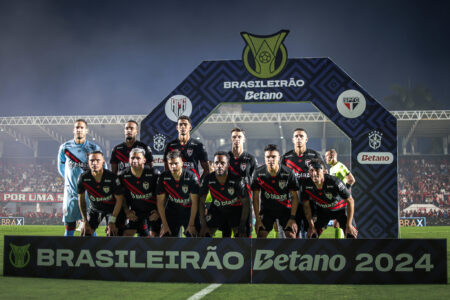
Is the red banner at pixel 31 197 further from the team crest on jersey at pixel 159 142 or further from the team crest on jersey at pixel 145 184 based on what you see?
the team crest on jersey at pixel 145 184

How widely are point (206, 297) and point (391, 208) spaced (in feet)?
21.6

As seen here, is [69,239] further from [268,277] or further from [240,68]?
[240,68]

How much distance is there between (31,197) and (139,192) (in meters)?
32.2

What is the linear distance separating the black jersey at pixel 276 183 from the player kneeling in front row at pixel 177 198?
98 cm

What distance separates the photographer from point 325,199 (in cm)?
749

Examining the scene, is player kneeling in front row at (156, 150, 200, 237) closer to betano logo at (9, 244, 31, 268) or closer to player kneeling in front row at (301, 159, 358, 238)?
player kneeling in front row at (301, 159, 358, 238)

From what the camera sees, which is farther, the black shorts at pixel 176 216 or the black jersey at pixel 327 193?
the black shorts at pixel 176 216

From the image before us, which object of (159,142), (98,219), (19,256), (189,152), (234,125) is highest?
(234,125)

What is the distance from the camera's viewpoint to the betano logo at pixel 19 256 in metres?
6.14

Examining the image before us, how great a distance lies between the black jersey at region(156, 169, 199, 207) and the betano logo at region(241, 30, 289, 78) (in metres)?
4.08

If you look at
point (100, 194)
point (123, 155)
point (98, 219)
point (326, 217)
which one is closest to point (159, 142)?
point (123, 155)

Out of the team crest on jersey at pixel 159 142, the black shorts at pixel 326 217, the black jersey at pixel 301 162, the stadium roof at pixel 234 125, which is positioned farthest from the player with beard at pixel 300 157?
the stadium roof at pixel 234 125

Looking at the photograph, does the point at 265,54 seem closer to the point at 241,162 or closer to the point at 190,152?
the point at 241,162

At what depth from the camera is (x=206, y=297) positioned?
487 cm
